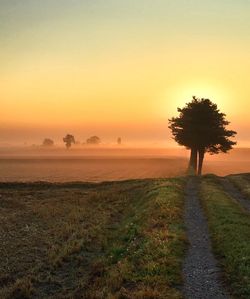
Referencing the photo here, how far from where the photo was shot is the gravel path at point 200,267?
51.2ft

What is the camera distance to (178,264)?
61.1 feet

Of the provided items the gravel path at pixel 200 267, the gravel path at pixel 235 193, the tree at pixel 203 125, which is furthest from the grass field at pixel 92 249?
the tree at pixel 203 125

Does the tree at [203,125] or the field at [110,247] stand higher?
the tree at [203,125]

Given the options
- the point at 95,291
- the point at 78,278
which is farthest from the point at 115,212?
the point at 95,291

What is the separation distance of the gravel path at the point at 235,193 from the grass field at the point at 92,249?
18.8ft

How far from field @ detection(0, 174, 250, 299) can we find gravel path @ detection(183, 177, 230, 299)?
0.34 m

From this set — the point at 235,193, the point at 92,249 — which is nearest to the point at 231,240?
the point at 92,249

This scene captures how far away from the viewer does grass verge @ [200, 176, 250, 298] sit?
16.3 metres

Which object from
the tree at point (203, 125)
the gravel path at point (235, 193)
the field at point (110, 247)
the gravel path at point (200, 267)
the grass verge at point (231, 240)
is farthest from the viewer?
the tree at point (203, 125)

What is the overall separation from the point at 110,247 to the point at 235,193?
24.8 m

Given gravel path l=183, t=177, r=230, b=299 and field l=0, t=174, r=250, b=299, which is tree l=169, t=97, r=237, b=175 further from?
gravel path l=183, t=177, r=230, b=299

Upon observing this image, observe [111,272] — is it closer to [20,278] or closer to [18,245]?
[20,278]

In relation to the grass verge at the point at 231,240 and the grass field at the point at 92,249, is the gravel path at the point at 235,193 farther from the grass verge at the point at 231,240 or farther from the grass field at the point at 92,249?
the grass field at the point at 92,249

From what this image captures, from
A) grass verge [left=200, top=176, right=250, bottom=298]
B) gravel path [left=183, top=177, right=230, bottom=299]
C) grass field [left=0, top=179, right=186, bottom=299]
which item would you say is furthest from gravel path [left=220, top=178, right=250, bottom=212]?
gravel path [left=183, top=177, right=230, bottom=299]
